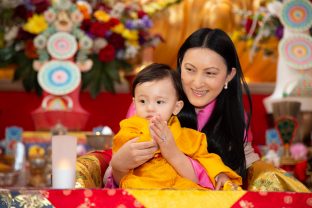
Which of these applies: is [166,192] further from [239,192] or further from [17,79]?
[17,79]

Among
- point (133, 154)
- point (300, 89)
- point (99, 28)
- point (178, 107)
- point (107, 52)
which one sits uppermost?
point (99, 28)

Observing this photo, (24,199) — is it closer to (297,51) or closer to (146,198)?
(146,198)

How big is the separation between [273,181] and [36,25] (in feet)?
8.01

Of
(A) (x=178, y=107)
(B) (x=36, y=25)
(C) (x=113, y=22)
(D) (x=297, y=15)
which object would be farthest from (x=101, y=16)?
(A) (x=178, y=107)

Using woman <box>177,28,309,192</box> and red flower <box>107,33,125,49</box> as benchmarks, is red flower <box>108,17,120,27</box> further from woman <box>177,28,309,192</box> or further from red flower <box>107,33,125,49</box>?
woman <box>177,28,309,192</box>

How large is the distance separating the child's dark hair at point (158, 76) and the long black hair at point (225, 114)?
14 centimetres

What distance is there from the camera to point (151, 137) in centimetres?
173

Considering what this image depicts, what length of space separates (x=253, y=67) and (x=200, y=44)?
9.31ft

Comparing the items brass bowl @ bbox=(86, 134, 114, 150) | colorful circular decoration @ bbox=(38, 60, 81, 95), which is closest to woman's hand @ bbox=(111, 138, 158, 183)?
brass bowl @ bbox=(86, 134, 114, 150)

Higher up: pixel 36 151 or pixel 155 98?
pixel 155 98

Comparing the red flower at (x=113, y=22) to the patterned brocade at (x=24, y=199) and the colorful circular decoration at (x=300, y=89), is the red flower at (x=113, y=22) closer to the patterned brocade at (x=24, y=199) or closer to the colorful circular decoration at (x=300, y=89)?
the colorful circular decoration at (x=300, y=89)

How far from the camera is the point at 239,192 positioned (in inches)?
54.4

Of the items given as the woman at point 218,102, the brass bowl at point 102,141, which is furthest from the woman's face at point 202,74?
the brass bowl at point 102,141

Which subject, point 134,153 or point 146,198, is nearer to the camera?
point 146,198
